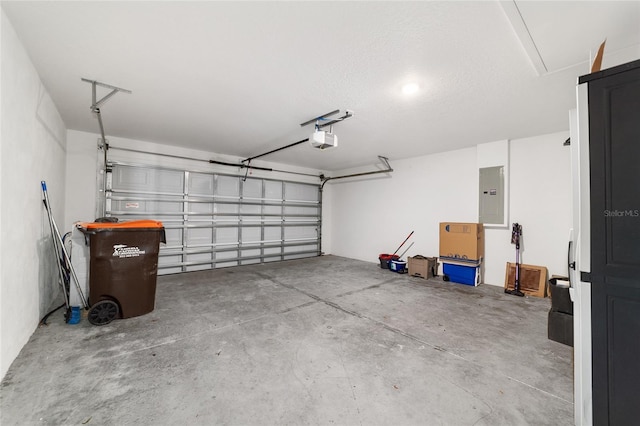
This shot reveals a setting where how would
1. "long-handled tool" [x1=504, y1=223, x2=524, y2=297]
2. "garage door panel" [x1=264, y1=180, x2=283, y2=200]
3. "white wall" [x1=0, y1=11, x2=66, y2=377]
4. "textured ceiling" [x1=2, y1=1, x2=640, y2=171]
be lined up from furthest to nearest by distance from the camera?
"garage door panel" [x1=264, y1=180, x2=283, y2=200] → "long-handled tool" [x1=504, y1=223, x2=524, y2=297] → "white wall" [x1=0, y1=11, x2=66, y2=377] → "textured ceiling" [x1=2, y1=1, x2=640, y2=171]

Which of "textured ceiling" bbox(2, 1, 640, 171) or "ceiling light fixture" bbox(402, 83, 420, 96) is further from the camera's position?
"ceiling light fixture" bbox(402, 83, 420, 96)

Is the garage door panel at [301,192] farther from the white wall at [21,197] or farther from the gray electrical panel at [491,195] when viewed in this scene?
the white wall at [21,197]

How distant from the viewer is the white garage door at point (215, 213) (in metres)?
4.63

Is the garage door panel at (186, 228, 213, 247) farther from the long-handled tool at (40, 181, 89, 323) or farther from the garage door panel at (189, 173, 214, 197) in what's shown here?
the long-handled tool at (40, 181, 89, 323)

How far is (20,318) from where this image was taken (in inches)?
80.0

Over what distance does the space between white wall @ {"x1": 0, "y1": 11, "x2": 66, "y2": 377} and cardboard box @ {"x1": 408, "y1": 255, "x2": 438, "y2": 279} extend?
5.21m

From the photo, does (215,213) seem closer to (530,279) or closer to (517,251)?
(517,251)

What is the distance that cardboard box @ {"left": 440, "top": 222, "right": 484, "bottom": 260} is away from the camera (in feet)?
14.0

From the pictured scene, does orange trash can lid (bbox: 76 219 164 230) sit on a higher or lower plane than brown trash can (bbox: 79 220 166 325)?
higher

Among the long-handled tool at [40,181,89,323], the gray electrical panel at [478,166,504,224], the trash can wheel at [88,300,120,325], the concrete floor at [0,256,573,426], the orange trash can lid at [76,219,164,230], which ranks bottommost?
the concrete floor at [0,256,573,426]

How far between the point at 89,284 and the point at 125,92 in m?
Answer: 2.10

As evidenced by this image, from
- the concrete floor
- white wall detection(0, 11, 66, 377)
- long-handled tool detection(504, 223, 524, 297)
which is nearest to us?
the concrete floor

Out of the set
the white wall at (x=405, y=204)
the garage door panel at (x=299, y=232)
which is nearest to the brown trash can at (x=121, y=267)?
the garage door panel at (x=299, y=232)

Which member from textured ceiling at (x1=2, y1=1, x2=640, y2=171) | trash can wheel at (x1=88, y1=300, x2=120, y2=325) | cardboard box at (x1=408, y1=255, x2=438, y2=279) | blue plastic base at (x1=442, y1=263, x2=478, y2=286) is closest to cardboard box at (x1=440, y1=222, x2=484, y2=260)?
blue plastic base at (x1=442, y1=263, x2=478, y2=286)
